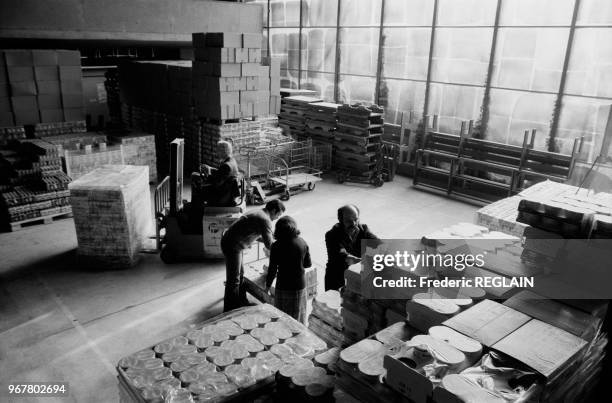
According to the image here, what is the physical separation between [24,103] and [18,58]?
1108 mm

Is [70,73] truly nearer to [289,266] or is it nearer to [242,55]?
[242,55]

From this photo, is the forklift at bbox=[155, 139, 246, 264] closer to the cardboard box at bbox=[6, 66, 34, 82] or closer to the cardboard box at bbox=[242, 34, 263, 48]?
the cardboard box at bbox=[242, 34, 263, 48]

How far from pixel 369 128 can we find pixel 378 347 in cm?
1048

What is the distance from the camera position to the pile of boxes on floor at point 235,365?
12.0 feet

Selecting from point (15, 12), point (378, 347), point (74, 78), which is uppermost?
point (15, 12)

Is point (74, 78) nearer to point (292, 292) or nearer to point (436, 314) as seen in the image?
point (292, 292)

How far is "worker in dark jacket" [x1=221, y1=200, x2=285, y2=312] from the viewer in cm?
606

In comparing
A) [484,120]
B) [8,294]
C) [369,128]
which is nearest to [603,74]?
[484,120]

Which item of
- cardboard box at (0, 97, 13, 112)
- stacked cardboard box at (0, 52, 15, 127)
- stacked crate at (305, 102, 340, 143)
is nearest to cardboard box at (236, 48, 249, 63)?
stacked crate at (305, 102, 340, 143)

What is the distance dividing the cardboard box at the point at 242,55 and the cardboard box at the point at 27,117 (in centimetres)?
550

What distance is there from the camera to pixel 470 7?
1211cm

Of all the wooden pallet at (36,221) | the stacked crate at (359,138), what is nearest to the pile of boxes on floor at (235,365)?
the wooden pallet at (36,221)

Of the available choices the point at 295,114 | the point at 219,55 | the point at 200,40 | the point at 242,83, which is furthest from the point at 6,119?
the point at 295,114

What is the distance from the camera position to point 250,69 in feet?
40.5
